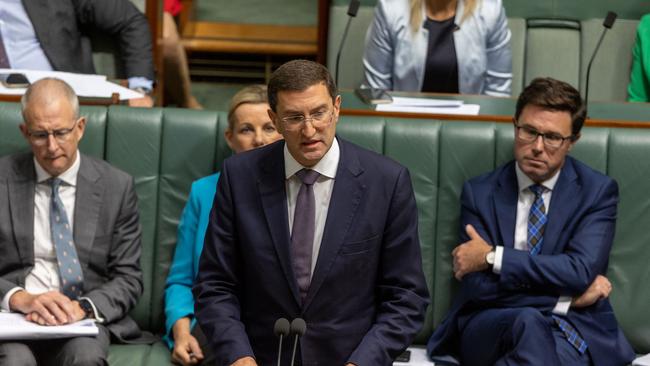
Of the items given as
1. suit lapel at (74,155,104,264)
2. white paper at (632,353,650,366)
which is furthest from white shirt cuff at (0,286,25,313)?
white paper at (632,353,650,366)

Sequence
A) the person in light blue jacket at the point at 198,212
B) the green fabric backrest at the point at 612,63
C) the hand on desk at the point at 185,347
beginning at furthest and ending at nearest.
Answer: the green fabric backrest at the point at 612,63, the person in light blue jacket at the point at 198,212, the hand on desk at the point at 185,347

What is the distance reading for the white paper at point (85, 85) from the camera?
2.71m

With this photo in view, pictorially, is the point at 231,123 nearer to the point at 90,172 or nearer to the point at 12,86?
the point at 90,172

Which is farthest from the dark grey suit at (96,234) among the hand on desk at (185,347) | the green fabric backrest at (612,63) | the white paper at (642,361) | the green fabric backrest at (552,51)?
the green fabric backrest at (612,63)

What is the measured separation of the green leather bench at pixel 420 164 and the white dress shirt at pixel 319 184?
517 mm

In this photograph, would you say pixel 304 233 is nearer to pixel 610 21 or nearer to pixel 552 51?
pixel 610 21

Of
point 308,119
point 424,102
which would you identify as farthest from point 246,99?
point 308,119

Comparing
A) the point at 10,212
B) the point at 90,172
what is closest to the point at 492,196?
the point at 90,172

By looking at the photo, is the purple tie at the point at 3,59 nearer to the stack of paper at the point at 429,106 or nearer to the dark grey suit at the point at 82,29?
the dark grey suit at the point at 82,29

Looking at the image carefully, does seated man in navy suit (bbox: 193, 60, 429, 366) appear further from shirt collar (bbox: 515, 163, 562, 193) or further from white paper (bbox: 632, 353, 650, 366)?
white paper (bbox: 632, 353, 650, 366)

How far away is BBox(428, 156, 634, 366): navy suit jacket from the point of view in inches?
90.1

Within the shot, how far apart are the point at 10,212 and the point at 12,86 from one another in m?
0.46

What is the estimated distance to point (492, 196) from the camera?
2389 millimetres

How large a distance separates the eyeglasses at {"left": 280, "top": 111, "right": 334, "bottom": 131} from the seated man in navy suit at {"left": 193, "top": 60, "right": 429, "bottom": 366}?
44 mm
